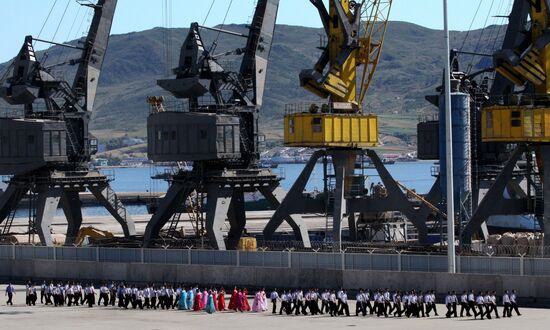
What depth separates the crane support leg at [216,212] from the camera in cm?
8144

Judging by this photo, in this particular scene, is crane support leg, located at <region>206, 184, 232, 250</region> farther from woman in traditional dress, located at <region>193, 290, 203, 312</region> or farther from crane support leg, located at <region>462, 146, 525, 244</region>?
woman in traditional dress, located at <region>193, 290, 203, 312</region>

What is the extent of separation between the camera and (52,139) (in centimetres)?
8831

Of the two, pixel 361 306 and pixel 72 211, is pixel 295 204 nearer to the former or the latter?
pixel 72 211

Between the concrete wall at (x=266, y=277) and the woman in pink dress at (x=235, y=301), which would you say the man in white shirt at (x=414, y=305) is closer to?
the concrete wall at (x=266, y=277)

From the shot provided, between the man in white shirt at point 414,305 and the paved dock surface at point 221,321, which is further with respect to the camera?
the man in white shirt at point 414,305

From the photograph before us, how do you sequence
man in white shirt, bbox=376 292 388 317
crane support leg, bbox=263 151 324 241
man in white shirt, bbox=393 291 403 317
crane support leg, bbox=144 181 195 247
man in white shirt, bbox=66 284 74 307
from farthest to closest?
crane support leg, bbox=144 181 195 247
crane support leg, bbox=263 151 324 241
man in white shirt, bbox=66 284 74 307
man in white shirt, bbox=376 292 388 317
man in white shirt, bbox=393 291 403 317

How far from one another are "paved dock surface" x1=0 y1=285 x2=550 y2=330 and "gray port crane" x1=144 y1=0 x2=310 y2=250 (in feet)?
62.4

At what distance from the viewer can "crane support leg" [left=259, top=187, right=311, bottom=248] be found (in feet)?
280

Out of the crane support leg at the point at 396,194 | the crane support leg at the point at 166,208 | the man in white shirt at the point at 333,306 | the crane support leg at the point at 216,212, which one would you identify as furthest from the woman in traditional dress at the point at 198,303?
the crane support leg at the point at 166,208

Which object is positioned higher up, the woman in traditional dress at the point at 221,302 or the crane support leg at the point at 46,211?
the crane support leg at the point at 46,211

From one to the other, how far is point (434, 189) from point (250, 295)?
19.2 meters

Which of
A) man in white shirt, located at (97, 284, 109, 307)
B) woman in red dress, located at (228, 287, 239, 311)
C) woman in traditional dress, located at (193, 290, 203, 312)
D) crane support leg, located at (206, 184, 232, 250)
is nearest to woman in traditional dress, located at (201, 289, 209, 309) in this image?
woman in traditional dress, located at (193, 290, 203, 312)

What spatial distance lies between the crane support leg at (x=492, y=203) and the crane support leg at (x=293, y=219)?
12337 mm

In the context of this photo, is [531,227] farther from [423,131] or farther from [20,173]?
[20,173]
